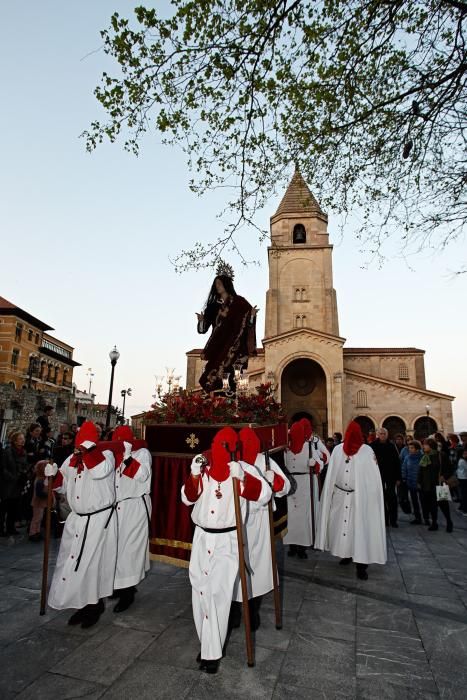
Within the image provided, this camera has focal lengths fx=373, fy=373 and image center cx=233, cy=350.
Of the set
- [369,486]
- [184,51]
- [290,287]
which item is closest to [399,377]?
[290,287]

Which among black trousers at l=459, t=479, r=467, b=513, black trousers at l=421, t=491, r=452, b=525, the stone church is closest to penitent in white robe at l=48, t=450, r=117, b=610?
black trousers at l=421, t=491, r=452, b=525

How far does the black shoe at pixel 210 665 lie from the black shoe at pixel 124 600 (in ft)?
5.45

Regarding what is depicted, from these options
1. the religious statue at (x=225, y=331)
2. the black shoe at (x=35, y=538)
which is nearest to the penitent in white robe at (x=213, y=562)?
the religious statue at (x=225, y=331)

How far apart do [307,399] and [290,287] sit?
12.9 metres

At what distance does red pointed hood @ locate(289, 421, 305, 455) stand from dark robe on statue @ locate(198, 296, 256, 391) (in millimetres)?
1776

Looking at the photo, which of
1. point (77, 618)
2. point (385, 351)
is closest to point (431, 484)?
point (77, 618)

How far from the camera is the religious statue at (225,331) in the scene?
6703mm

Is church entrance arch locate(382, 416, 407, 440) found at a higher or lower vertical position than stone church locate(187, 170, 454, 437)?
lower

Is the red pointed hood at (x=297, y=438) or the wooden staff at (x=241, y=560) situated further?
Answer: the red pointed hood at (x=297, y=438)

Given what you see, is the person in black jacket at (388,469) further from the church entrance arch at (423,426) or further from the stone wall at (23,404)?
the church entrance arch at (423,426)

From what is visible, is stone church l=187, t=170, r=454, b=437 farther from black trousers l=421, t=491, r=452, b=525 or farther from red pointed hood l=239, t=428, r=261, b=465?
red pointed hood l=239, t=428, r=261, b=465

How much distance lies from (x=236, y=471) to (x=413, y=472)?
8.13m

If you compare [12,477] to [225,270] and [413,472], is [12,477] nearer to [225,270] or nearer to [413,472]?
[225,270]

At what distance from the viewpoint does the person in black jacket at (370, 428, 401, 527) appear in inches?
368
